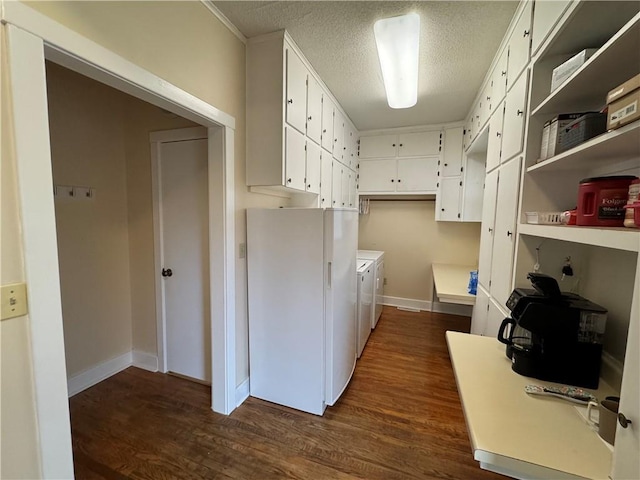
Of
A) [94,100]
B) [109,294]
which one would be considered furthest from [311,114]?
[109,294]

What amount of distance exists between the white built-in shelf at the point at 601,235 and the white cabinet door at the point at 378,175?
9.58 ft

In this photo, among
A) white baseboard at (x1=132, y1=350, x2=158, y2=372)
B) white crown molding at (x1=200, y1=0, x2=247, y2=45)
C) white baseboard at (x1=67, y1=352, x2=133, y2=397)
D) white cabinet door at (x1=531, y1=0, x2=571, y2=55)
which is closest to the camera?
white cabinet door at (x1=531, y1=0, x2=571, y2=55)

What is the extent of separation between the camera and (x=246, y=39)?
2.04 m

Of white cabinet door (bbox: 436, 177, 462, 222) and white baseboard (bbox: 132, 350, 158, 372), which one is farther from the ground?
white cabinet door (bbox: 436, 177, 462, 222)

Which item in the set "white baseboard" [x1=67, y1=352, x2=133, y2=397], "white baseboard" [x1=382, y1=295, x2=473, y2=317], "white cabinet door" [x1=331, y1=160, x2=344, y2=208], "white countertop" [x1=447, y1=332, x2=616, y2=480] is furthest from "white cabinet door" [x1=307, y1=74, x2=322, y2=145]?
"white baseboard" [x1=382, y1=295, x2=473, y2=317]

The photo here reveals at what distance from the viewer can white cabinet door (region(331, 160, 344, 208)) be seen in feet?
10.5

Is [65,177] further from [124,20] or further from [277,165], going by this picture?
[277,165]

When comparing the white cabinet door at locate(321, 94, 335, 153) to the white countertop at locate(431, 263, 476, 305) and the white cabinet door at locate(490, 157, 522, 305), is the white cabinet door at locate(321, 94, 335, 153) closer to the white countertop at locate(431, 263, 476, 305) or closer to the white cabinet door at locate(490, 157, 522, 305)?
the white cabinet door at locate(490, 157, 522, 305)

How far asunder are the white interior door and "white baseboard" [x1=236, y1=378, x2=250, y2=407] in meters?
0.41

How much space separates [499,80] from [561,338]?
6.31ft

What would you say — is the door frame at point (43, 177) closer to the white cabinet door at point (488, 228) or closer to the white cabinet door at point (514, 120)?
the white cabinet door at point (514, 120)

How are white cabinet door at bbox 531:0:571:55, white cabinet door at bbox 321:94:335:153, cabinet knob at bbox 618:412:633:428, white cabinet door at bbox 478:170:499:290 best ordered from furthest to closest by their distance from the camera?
white cabinet door at bbox 321:94:335:153 → white cabinet door at bbox 478:170:499:290 → white cabinet door at bbox 531:0:571:55 → cabinet knob at bbox 618:412:633:428

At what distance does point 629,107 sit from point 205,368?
2.92 meters

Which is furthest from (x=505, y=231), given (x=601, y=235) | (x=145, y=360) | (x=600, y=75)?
(x=145, y=360)
